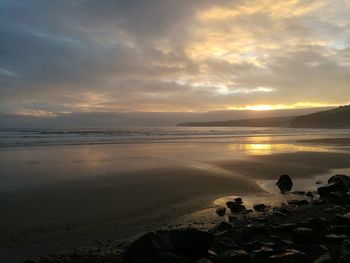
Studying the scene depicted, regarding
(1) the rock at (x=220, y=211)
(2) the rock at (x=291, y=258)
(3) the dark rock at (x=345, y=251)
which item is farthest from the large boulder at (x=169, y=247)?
(1) the rock at (x=220, y=211)

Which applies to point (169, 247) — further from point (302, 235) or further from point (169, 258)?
point (302, 235)

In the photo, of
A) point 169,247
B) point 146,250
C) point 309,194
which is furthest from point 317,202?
point 146,250

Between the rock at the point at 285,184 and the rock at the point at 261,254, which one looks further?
the rock at the point at 285,184

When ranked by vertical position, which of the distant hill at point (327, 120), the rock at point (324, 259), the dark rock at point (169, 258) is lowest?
the rock at point (324, 259)

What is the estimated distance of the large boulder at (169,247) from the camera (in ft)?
16.9

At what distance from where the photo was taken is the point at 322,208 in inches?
348

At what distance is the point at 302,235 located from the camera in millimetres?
6363

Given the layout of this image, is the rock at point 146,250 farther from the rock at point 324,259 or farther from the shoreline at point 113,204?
the rock at point 324,259

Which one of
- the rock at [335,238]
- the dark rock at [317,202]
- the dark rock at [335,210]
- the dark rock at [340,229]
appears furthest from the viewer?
the dark rock at [317,202]

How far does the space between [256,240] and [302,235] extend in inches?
32.0

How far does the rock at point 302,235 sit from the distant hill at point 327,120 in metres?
117

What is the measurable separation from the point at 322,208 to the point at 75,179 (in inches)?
327

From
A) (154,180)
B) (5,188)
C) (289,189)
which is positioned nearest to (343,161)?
(289,189)

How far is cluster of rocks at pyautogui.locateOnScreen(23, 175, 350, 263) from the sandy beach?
1.11 metres
